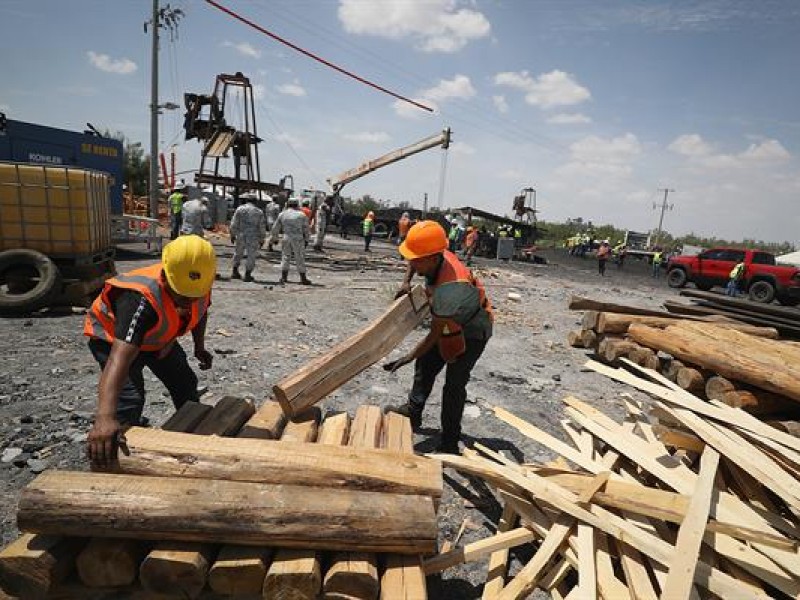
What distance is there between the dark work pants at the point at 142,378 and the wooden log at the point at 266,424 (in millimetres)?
649

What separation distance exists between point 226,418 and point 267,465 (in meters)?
0.71

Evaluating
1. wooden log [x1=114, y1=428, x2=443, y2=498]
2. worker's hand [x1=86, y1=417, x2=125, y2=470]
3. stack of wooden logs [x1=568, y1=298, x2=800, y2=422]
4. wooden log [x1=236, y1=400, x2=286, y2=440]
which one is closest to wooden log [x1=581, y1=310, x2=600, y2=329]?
stack of wooden logs [x1=568, y1=298, x2=800, y2=422]

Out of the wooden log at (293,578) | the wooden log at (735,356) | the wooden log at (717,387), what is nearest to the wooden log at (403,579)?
the wooden log at (293,578)

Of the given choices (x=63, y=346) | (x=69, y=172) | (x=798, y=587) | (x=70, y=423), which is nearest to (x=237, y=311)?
(x=63, y=346)

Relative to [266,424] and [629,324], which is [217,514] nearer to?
[266,424]

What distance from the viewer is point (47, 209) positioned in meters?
6.61

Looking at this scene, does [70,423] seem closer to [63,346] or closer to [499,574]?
[63,346]

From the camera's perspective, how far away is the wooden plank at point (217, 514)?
1.69 metres

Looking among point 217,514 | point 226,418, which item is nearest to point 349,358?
point 226,418

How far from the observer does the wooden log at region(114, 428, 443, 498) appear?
6.52 ft

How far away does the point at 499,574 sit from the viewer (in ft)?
7.93

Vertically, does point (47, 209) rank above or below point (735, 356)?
above

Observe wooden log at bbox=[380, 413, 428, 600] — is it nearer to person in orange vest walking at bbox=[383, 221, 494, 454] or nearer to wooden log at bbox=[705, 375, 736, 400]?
person in orange vest walking at bbox=[383, 221, 494, 454]

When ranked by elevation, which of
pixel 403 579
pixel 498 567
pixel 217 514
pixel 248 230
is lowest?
pixel 498 567
